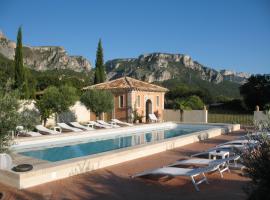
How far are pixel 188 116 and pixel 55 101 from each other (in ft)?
40.9

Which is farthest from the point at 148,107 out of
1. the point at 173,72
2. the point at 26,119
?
the point at 173,72

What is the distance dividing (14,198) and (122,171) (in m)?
3.32

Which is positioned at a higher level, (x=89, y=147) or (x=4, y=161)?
(x=4, y=161)

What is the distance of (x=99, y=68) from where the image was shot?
123 ft

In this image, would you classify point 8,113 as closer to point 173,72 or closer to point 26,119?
point 26,119

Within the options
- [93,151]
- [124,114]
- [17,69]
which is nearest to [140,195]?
[93,151]

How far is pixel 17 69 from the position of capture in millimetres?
29688

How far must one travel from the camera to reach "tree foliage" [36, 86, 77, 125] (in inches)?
771

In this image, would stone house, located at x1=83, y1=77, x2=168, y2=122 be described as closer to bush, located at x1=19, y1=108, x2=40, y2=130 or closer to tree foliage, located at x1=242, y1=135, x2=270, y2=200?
bush, located at x1=19, y1=108, x2=40, y2=130

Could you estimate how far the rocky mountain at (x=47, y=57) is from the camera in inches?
3019

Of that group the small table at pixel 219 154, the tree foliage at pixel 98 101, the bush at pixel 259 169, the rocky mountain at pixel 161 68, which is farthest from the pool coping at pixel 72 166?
the rocky mountain at pixel 161 68

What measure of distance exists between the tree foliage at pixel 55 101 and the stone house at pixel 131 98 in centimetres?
700

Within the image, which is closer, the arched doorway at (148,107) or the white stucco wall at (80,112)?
the white stucco wall at (80,112)

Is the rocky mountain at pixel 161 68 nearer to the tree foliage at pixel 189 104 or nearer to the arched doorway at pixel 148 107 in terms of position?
the arched doorway at pixel 148 107
